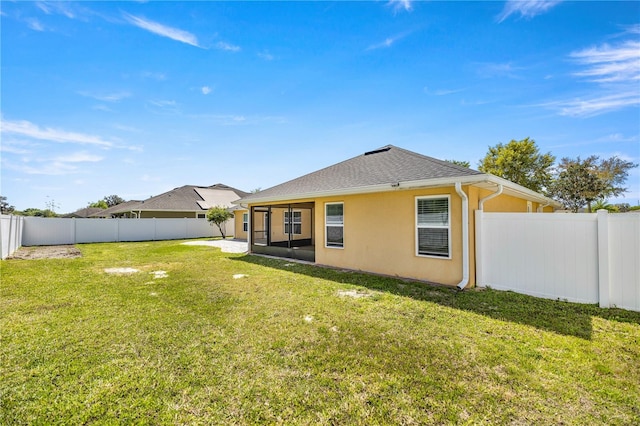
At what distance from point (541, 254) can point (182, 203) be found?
2497cm

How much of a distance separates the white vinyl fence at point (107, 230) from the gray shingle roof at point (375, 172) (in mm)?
11490

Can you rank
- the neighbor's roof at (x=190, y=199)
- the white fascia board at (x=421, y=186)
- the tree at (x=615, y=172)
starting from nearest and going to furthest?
the white fascia board at (x=421, y=186) < the neighbor's roof at (x=190, y=199) < the tree at (x=615, y=172)

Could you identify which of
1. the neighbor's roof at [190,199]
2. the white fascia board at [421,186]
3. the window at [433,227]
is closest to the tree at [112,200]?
the neighbor's roof at [190,199]

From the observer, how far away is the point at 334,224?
30.2 ft

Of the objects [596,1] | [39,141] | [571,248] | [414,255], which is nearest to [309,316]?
[414,255]

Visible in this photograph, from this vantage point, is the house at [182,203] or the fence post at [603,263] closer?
the fence post at [603,263]

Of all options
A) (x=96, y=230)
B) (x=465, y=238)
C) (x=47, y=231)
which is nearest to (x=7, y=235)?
(x=47, y=231)

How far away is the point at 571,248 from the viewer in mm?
5250

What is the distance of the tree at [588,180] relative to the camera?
2248 cm

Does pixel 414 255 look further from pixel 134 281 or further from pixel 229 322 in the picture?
pixel 134 281

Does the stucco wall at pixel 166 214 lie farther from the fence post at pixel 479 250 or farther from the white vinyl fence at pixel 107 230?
the fence post at pixel 479 250

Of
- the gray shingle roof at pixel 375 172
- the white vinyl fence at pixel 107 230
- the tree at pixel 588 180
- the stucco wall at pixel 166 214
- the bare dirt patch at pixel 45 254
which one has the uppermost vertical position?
the tree at pixel 588 180

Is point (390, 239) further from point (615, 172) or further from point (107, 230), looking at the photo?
point (615, 172)

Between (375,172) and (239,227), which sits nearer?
(375,172)
